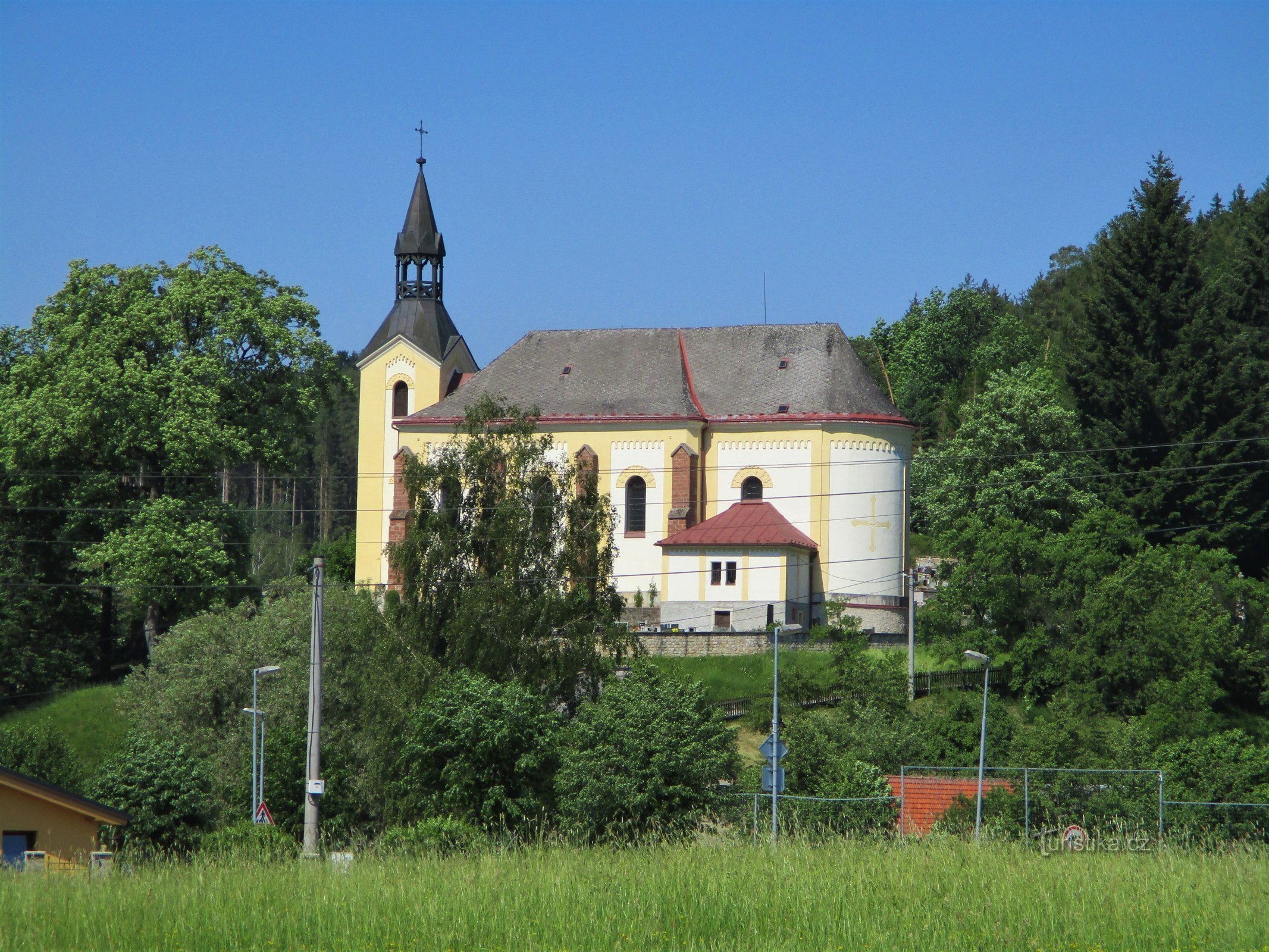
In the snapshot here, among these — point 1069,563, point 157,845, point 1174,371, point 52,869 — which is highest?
point 1174,371

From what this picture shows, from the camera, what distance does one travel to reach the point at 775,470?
5341 cm

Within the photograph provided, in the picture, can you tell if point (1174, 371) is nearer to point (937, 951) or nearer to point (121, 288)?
point (121, 288)

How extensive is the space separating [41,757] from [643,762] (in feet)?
55.8

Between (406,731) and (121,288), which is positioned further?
(121,288)

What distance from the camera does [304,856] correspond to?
16766 mm

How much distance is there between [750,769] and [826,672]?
11614 millimetres

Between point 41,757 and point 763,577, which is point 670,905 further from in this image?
point 763,577

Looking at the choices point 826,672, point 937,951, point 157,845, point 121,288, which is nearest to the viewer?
point 937,951

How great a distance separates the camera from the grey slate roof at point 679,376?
5416 cm

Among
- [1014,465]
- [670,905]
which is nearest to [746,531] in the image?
[1014,465]

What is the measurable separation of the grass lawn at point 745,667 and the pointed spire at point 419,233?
2082cm

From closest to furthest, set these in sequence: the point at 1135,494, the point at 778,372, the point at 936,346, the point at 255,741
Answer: the point at 255,741, the point at 1135,494, the point at 778,372, the point at 936,346

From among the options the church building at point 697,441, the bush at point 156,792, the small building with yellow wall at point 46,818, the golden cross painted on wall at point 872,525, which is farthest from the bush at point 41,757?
the golden cross painted on wall at point 872,525

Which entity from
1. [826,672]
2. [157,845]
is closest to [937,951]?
[157,845]
